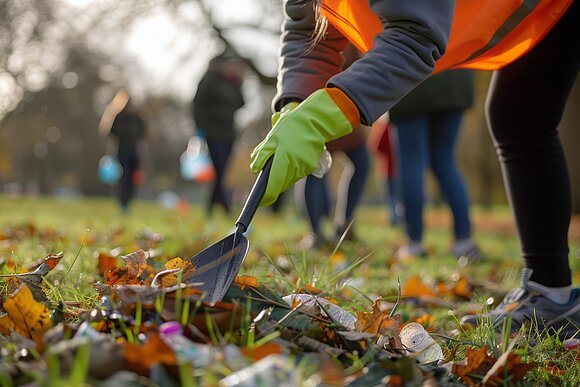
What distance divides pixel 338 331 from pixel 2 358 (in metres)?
0.64

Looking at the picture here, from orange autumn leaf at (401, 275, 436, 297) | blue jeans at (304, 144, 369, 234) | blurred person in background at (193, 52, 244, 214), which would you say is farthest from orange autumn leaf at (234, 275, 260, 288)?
Answer: blurred person in background at (193, 52, 244, 214)

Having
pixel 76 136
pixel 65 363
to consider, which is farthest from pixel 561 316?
pixel 76 136

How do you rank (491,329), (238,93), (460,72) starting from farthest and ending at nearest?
(238,93), (460,72), (491,329)

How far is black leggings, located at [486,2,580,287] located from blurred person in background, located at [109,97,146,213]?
7.26m

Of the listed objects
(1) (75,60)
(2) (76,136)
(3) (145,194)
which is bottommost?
(3) (145,194)

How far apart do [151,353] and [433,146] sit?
3650mm

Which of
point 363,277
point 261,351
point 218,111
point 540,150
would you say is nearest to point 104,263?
point 261,351

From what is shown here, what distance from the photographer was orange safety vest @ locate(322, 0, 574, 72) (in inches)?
67.1

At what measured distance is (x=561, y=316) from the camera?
196 cm

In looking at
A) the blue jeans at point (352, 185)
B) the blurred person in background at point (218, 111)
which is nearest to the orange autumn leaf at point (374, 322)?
the blue jeans at point (352, 185)

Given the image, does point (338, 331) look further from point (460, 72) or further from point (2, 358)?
point (460, 72)

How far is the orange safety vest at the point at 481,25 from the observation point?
170cm

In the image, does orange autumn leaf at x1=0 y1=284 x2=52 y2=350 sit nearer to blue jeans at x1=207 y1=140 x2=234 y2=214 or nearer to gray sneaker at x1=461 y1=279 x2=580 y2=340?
gray sneaker at x1=461 y1=279 x2=580 y2=340

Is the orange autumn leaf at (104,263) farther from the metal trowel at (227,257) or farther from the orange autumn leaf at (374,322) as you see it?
the orange autumn leaf at (374,322)
